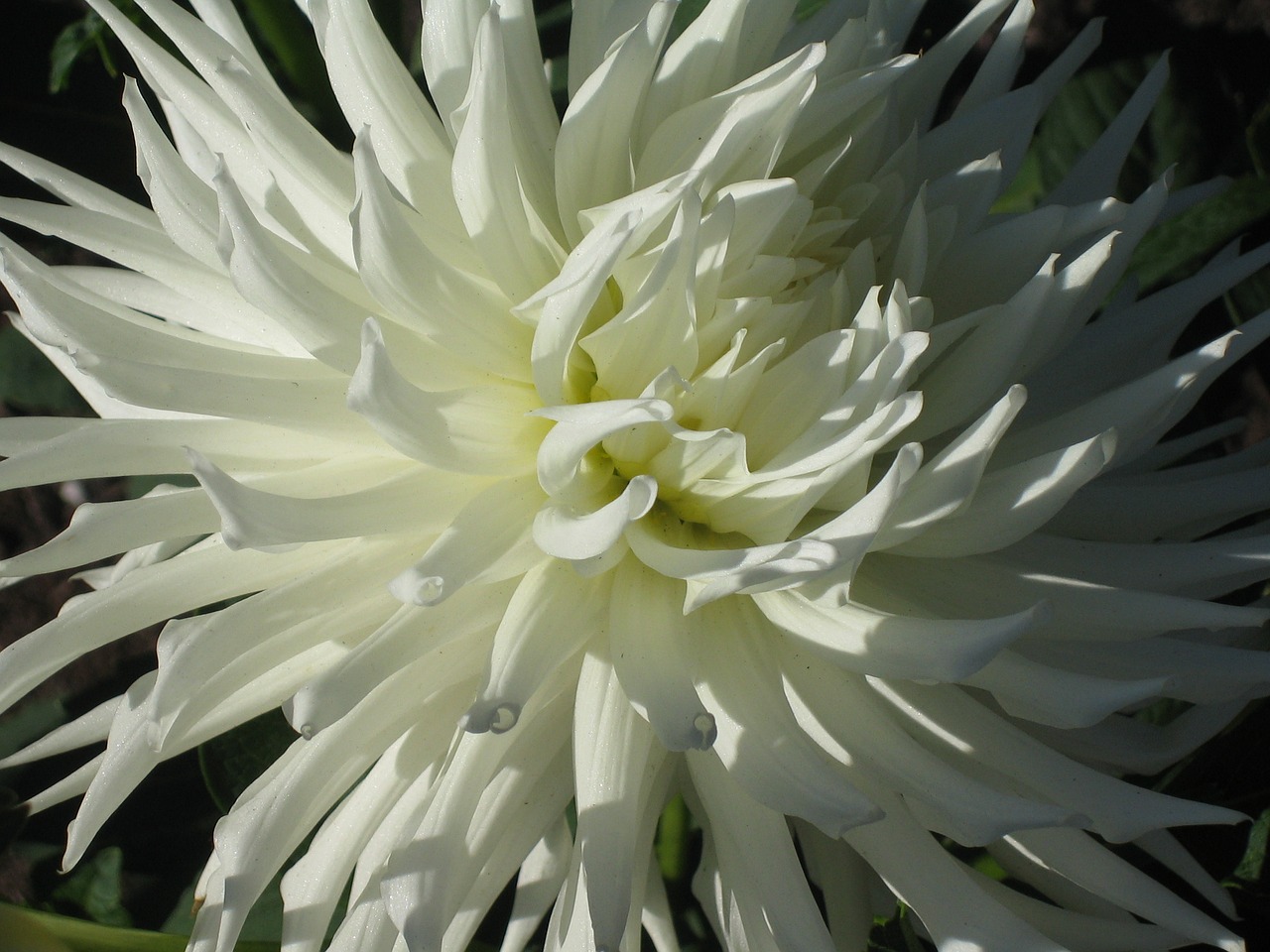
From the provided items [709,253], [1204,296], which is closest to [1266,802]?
[1204,296]

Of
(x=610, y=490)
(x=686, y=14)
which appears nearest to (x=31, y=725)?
(x=610, y=490)

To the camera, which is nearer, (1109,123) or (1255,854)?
(1255,854)

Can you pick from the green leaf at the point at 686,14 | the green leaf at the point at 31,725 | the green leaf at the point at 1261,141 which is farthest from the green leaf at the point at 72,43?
Answer: the green leaf at the point at 1261,141

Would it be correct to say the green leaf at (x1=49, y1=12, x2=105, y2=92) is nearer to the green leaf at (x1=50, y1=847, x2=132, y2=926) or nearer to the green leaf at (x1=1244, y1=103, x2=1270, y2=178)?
the green leaf at (x1=50, y1=847, x2=132, y2=926)

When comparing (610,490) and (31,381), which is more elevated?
(31,381)

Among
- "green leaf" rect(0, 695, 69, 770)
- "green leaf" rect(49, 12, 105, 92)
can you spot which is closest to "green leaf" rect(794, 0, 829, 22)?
"green leaf" rect(49, 12, 105, 92)

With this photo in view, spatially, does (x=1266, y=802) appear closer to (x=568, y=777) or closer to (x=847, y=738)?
(x=847, y=738)

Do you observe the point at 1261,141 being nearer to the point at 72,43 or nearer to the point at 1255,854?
the point at 1255,854
